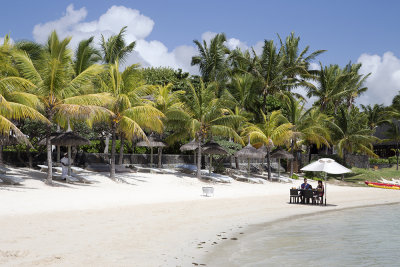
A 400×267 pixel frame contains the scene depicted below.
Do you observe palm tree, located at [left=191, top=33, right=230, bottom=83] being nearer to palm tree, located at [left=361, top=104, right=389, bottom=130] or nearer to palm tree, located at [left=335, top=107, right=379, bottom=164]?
palm tree, located at [left=335, top=107, right=379, bottom=164]

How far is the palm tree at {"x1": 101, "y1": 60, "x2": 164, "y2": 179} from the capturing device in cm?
2106

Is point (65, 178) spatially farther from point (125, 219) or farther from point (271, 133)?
point (271, 133)

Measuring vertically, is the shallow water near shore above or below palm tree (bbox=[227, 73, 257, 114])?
below

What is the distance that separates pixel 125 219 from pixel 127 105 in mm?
10037

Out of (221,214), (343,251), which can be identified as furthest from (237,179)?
(343,251)

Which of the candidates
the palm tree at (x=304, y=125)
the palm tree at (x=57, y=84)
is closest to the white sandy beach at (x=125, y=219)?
the palm tree at (x=57, y=84)

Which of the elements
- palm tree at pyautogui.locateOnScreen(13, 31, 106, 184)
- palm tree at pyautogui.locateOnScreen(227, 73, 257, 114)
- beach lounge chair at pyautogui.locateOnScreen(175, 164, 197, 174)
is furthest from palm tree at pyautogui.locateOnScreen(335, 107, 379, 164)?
palm tree at pyautogui.locateOnScreen(13, 31, 106, 184)

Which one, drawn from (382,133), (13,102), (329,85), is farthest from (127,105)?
(382,133)

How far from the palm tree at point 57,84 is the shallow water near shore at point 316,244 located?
9628 millimetres

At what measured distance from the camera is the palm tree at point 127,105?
21062 mm

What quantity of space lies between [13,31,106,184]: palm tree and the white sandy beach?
3.23 metres

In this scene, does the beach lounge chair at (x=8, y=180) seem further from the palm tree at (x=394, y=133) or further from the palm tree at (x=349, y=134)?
the palm tree at (x=394, y=133)

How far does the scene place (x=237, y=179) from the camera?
90.3 ft

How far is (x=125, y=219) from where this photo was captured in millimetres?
12039
